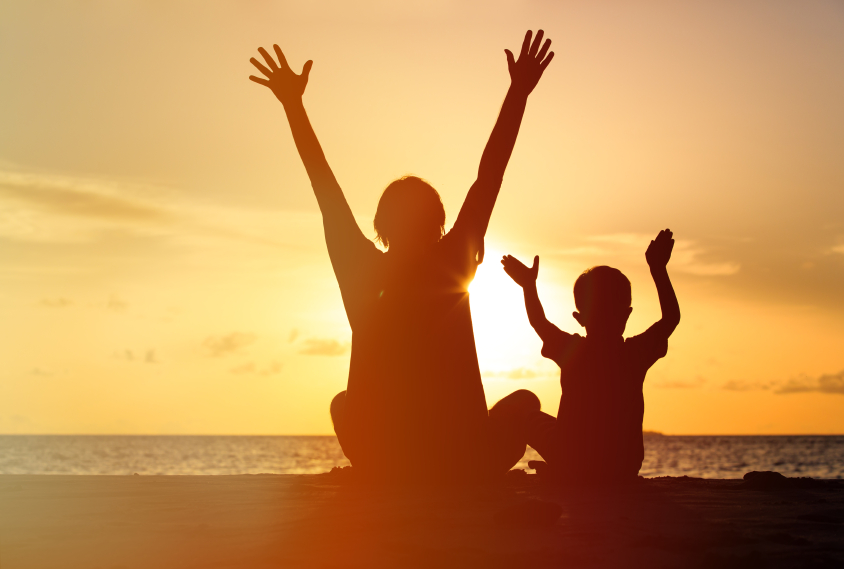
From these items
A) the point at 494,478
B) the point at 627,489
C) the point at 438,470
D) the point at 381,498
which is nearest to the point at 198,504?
the point at 381,498

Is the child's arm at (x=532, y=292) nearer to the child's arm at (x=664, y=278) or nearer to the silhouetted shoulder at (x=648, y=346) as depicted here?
the silhouetted shoulder at (x=648, y=346)

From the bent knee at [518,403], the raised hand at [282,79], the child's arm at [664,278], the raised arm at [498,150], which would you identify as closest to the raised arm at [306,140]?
the raised hand at [282,79]

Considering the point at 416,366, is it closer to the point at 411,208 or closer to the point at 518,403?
the point at 518,403

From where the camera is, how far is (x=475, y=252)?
161 inches

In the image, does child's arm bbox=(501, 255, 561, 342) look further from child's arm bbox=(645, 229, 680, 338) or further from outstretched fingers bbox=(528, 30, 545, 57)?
outstretched fingers bbox=(528, 30, 545, 57)

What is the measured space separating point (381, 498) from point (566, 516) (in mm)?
920

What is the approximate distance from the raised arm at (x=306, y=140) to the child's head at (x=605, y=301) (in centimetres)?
146

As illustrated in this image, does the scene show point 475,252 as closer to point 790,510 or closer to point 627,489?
point 627,489

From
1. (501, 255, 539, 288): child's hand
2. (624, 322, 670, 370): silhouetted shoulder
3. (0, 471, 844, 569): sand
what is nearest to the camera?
(0, 471, 844, 569): sand

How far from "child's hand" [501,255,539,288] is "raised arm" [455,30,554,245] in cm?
88

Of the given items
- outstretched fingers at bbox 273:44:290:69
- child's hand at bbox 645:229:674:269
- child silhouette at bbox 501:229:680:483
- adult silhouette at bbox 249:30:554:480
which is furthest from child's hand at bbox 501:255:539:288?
outstretched fingers at bbox 273:44:290:69

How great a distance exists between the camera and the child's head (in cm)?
445

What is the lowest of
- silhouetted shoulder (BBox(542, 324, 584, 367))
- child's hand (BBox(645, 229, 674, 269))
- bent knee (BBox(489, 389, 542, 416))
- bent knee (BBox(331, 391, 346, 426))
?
bent knee (BBox(331, 391, 346, 426))

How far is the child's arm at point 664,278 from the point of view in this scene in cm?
449
